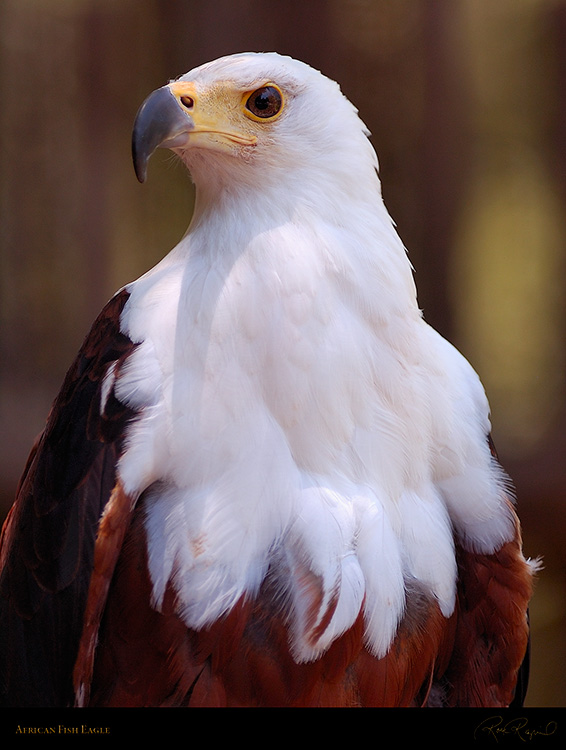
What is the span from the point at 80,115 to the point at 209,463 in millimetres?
1389

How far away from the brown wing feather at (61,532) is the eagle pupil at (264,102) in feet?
1.10

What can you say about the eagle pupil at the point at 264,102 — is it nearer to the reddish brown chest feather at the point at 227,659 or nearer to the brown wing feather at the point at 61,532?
the brown wing feather at the point at 61,532

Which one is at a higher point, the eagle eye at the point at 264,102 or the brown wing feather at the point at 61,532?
the eagle eye at the point at 264,102

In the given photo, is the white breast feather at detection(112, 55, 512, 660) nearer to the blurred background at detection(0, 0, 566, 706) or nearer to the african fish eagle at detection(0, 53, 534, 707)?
the african fish eagle at detection(0, 53, 534, 707)

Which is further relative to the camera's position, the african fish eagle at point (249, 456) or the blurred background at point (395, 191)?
the blurred background at point (395, 191)

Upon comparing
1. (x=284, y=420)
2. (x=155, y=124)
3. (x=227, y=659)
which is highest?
(x=155, y=124)

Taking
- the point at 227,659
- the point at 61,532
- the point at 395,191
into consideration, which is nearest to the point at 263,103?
the point at 61,532

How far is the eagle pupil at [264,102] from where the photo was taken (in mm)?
1149

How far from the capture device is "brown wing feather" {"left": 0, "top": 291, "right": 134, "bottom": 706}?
1.06 m

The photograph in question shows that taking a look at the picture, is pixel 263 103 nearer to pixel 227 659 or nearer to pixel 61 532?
pixel 61 532

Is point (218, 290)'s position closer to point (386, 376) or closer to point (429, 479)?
point (386, 376)

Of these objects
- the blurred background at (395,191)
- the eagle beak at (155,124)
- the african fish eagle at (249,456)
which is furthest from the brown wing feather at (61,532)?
the blurred background at (395,191)

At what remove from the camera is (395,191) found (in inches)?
81.9

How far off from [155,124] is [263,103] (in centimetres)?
17
